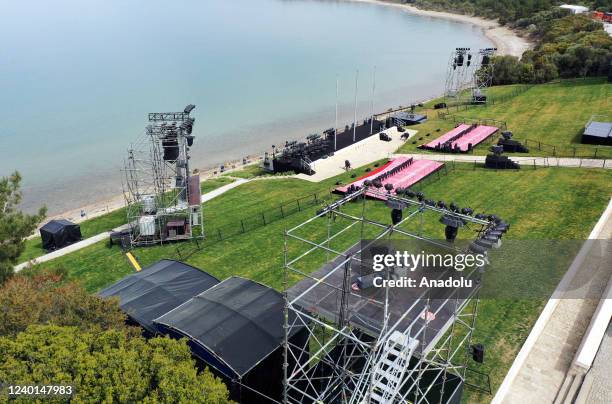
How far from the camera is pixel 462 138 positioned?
5906cm

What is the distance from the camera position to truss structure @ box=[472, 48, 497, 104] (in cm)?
7900

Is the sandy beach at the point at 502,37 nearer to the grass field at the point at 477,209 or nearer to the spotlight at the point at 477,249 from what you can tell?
the grass field at the point at 477,209

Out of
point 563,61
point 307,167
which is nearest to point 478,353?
point 307,167

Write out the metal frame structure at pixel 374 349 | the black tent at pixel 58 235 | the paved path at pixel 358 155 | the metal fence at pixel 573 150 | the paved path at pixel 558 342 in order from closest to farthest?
the metal frame structure at pixel 374 349 → the paved path at pixel 558 342 → the black tent at pixel 58 235 → the metal fence at pixel 573 150 → the paved path at pixel 358 155

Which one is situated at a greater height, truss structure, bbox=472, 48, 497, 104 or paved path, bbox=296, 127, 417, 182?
truss structure, bbox=472, 48, 497, 104

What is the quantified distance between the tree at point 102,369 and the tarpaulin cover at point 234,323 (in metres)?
3.40

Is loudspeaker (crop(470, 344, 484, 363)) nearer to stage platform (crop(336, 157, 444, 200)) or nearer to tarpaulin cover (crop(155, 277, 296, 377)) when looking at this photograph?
tarpaulin cover (crop(155, 277, 296, 377))

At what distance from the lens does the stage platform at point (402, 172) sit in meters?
45.0

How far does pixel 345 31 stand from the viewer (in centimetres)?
19250

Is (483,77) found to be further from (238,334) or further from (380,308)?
(238,334)

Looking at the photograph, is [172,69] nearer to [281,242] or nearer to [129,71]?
[129,71]

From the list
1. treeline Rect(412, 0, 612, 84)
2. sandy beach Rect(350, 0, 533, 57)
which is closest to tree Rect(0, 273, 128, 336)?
treeline Rect(412, 0, 612, 84)

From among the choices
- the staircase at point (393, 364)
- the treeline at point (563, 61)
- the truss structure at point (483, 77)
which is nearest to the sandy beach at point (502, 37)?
the treeline at point (563, 61)

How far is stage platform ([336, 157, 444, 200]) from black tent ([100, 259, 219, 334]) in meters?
19.7
